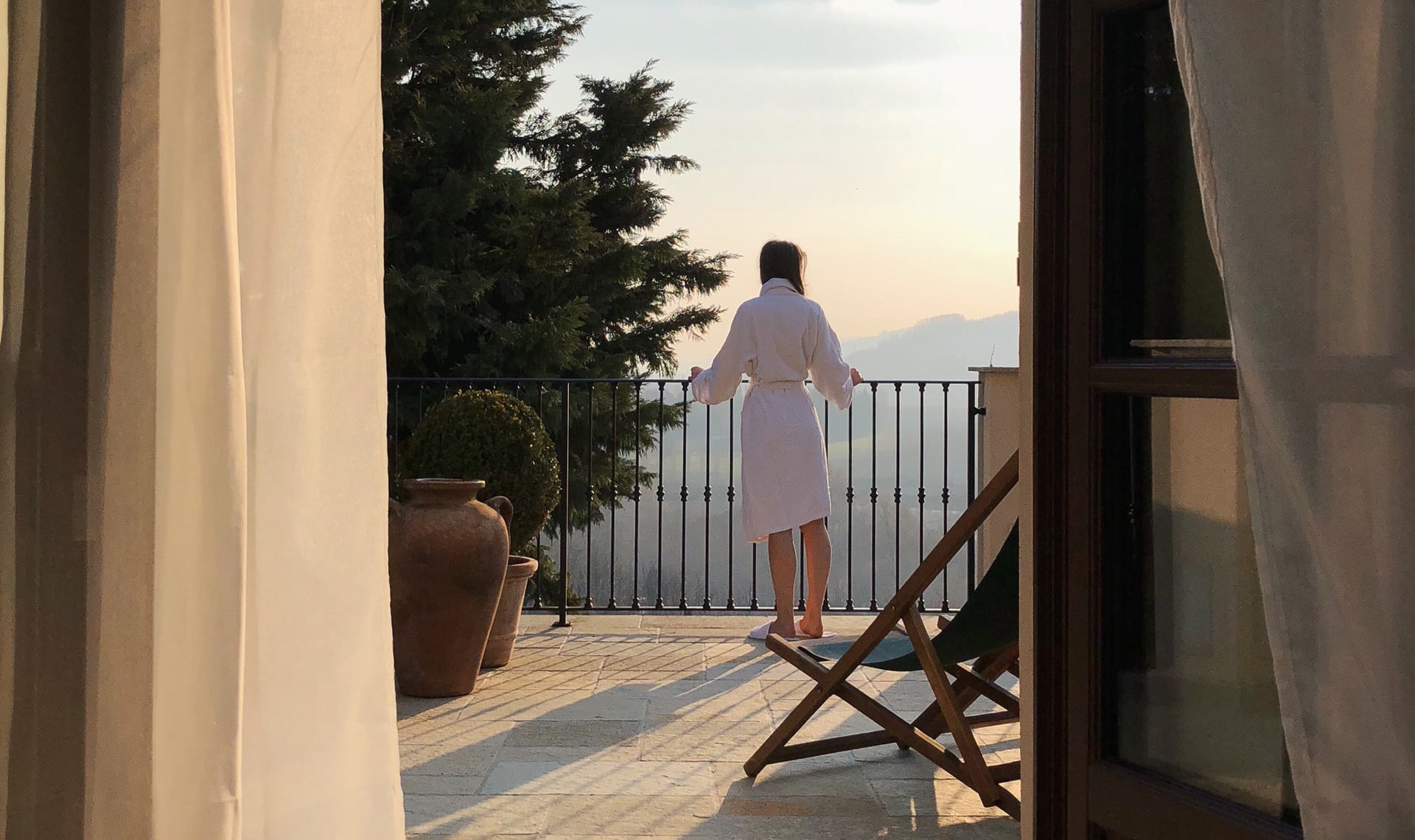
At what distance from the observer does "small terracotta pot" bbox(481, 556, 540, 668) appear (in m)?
4.73

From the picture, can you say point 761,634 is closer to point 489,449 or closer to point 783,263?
point 489,449

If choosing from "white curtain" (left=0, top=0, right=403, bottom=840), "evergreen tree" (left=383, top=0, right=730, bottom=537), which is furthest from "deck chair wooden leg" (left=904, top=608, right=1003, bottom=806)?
"evergreen tree" (left=383, top=0, right=730, bottom=537)

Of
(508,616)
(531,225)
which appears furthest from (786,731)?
(531,225)

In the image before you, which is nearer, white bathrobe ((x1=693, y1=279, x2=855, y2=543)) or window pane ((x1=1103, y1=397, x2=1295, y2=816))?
window pane ((x1=1103, y1=397, x2=1295, y2=816))

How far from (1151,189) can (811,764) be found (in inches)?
96.9

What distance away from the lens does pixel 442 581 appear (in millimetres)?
4094

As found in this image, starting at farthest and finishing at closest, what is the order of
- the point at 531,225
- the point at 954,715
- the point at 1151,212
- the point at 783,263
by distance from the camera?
the point at 531,225 → the point at 783,263 → the point at 954,715 → the point at 1151,212

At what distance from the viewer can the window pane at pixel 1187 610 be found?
1.34 meters

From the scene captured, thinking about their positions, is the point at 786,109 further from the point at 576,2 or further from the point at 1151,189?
the point at 1151,189

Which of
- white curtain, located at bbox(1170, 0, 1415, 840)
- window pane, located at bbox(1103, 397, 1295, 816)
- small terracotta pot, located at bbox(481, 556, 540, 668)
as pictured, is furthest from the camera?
small terracotta pot, located at bbox(481, 556, 540, 668)

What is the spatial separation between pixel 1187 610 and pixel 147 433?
129cm

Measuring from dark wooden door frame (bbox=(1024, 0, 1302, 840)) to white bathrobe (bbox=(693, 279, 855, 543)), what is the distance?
359 cm

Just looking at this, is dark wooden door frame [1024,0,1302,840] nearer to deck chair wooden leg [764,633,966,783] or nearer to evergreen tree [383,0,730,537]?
deck chair wooden leg [764,633,966,783]

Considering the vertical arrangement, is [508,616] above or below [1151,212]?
below
